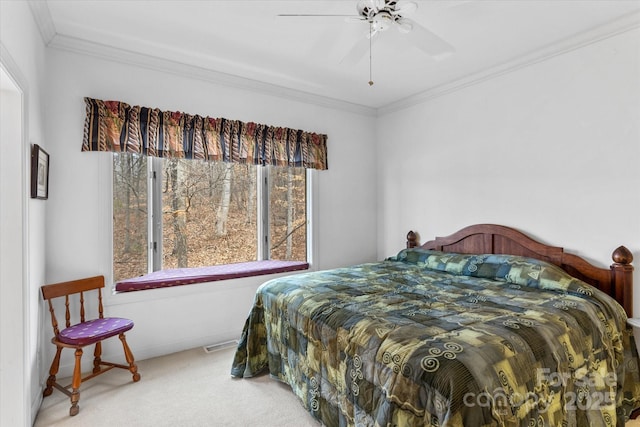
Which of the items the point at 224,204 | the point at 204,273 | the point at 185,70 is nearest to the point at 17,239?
the point at 204,273

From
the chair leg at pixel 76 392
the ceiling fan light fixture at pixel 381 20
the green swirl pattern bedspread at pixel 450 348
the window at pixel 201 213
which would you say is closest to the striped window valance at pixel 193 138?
the window at pixel 201 213

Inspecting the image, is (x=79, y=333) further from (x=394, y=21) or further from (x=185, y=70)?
(x=394, y=21)

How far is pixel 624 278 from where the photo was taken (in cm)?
234

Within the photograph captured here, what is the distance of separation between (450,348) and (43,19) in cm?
319

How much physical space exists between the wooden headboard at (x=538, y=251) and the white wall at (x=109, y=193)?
1.36 meters

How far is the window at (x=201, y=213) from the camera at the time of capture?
9.89 ft

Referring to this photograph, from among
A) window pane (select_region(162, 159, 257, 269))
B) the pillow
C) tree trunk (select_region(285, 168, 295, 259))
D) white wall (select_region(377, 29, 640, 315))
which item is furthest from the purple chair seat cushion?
white wall (select_region(377, 29, 640, 315))

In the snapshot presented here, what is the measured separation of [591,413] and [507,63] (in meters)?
2.75

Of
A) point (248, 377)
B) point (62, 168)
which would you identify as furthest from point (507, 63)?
point (62, 168)

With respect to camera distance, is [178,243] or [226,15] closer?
[226,15]

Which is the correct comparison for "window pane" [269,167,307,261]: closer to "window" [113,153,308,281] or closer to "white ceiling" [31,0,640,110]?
"window" [113,153,308,281]

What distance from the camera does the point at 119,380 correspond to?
2.57m

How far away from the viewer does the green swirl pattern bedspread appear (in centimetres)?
136

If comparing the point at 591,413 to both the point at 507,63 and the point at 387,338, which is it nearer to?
the point at 387,338
